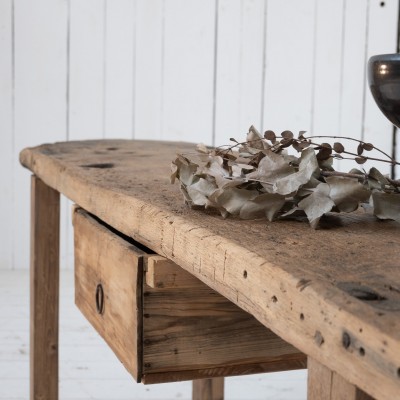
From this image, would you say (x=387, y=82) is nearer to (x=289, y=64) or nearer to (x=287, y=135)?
(x=287, y=135)

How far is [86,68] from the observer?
322 centimetres

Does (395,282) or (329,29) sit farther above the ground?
(329,29)

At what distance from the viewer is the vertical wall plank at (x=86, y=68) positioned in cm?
320

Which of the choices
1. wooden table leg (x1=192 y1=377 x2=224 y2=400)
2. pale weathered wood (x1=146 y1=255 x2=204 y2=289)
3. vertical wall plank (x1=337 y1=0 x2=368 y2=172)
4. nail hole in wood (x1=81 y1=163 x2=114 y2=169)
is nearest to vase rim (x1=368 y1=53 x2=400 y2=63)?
pale weathered wood (x1=146 y1=255 x2=204 y2=289)

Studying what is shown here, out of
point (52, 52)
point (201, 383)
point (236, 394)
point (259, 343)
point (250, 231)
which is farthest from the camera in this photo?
point (52, 52)

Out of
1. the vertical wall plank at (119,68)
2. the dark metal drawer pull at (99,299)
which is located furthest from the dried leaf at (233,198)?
the vertical wall plank at (119,68)

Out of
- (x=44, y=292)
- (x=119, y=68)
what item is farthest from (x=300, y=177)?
(x=119, y=68)

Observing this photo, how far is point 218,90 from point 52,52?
64 cm

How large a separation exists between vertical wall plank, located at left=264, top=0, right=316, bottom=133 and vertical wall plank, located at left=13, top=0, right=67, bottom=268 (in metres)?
0.78

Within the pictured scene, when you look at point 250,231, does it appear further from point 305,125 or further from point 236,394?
point 305,125

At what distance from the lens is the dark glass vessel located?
795 mm

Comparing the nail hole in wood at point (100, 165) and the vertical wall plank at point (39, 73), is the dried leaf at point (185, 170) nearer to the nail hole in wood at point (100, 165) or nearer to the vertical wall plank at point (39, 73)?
the nail hole in wood at point (100, 165)

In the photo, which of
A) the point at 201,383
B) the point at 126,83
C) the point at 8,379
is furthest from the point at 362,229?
the point at 126,83

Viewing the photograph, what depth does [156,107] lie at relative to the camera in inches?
129
